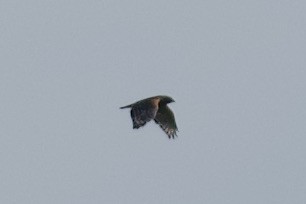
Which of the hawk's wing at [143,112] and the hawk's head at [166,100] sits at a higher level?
the hawk's head at [166,100]

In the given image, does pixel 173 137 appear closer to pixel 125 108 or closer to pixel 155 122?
pixel 155 122

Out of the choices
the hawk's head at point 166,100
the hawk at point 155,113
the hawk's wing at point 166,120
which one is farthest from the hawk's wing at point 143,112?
the hawk's wing at point 166,120

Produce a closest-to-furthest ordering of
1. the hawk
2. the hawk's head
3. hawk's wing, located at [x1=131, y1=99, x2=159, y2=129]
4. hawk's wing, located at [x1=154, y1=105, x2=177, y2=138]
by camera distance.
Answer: hawk's wing, located at [x1=131, y1=99, x2=159, y2=129] < the hawk < the hawk's head < hawk's wing, located at [x1=154, y1=105, x2=177, y2=138]

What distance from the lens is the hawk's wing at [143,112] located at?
42938 mm

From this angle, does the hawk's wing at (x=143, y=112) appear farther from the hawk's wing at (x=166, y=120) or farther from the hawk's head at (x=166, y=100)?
the hawk's wing at (x=166, y=120)

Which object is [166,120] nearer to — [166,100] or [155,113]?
[166,100]

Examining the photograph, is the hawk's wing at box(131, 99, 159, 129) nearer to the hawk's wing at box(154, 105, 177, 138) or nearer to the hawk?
the hawk

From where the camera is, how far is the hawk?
142 feet

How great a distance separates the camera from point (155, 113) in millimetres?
44344

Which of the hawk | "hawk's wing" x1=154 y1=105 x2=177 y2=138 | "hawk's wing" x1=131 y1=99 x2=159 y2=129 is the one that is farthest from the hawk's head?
"hawk's wing" x1=131 y1=99 x2=159 y2=129

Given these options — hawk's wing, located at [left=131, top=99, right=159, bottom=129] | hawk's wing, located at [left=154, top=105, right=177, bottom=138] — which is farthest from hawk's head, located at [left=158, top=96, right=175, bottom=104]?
hawk's wing, located at [left=131, top=99, right=159, bottom=129]

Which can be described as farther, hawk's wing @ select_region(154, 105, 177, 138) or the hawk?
hawk's wing @ select_region(154, 105, 177, 138)

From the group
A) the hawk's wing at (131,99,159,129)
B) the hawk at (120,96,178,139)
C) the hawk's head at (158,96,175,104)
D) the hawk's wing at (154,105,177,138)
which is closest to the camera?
the hawk's wing at (131,99,159,129)

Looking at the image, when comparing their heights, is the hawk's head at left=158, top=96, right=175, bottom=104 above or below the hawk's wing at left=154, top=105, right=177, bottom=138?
above
